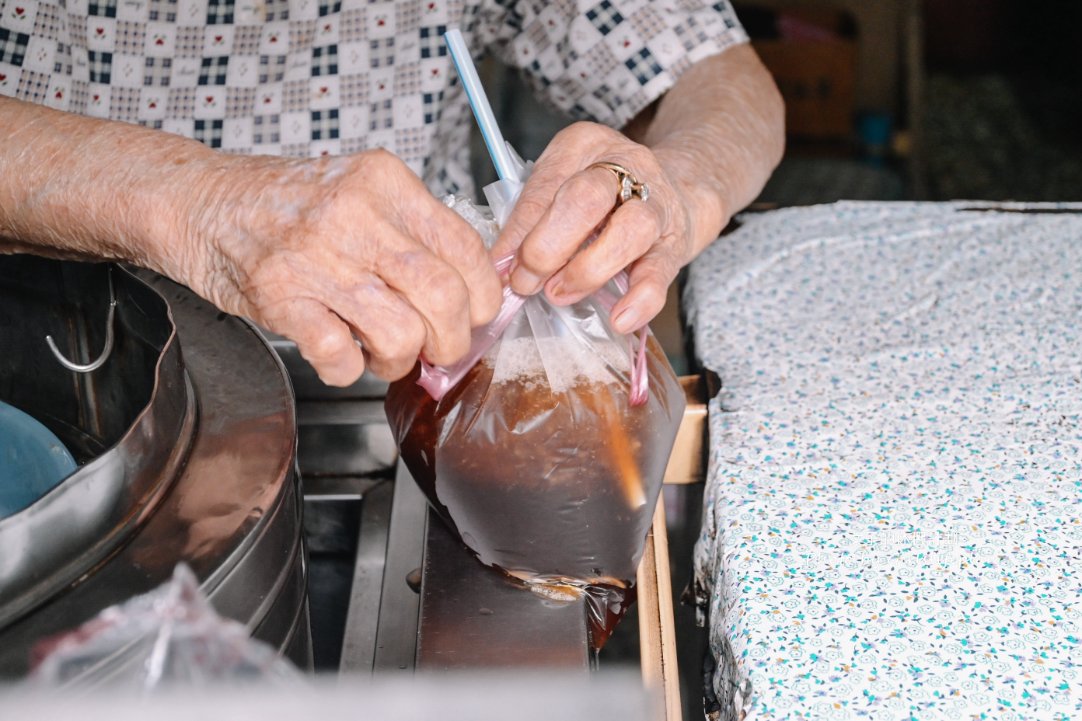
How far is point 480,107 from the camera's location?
0.83m

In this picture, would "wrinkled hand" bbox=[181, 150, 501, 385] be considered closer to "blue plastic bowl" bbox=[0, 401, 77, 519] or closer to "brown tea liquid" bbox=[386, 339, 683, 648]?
"brown tea liquid" bbox=[386, 339, 683, 648]

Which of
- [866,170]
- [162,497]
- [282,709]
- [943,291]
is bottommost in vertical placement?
[866,170]

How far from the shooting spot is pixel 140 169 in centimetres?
78

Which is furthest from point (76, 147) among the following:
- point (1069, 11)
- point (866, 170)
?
point (1069, 11)

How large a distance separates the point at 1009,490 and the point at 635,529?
0.36m

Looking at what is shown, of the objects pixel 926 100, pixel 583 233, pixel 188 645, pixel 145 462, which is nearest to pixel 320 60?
pixel 583 233

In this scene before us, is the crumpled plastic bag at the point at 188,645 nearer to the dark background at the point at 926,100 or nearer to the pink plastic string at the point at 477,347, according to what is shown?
the pink plastic string at the point at 477,347

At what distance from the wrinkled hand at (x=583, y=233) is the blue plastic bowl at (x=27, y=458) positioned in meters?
0.38

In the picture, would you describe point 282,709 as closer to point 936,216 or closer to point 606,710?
point 606,710

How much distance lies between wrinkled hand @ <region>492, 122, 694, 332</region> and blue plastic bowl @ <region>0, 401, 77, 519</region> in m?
0.38

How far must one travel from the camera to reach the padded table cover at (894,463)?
724 millimetres

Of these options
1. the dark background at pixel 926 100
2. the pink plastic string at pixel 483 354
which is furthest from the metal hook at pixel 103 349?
the dark background at pixel 926 100

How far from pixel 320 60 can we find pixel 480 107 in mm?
618

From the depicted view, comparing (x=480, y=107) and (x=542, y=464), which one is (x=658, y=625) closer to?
(x=542, y=464)
